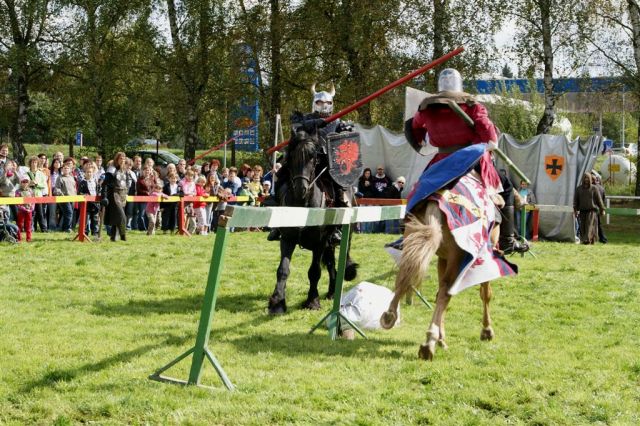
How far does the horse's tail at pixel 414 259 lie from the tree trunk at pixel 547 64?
20169 millimetres

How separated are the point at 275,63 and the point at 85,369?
2342 cm

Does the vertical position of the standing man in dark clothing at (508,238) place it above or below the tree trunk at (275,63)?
below

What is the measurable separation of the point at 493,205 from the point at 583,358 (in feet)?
4.65

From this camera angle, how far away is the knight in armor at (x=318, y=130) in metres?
8.51

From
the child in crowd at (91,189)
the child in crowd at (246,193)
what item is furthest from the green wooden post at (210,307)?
the child in crowd at (246,193)

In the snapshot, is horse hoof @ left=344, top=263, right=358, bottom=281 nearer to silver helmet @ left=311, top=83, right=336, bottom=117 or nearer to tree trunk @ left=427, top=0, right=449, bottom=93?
silver helmet @ left=311, top=83, right=336, bottom=117

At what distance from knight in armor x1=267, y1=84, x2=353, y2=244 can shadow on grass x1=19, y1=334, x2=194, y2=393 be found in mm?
2414

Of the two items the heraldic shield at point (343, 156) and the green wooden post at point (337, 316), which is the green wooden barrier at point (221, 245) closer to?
the green wooden post at point (337, 316)

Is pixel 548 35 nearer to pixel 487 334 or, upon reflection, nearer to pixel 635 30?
pixel 635 30

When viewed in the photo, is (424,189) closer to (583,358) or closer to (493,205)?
(493,205)

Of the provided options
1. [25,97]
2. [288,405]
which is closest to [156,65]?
[25,97]

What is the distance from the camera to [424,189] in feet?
21.8

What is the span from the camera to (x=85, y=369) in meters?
5.75

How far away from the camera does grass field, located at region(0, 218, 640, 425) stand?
4.93m
